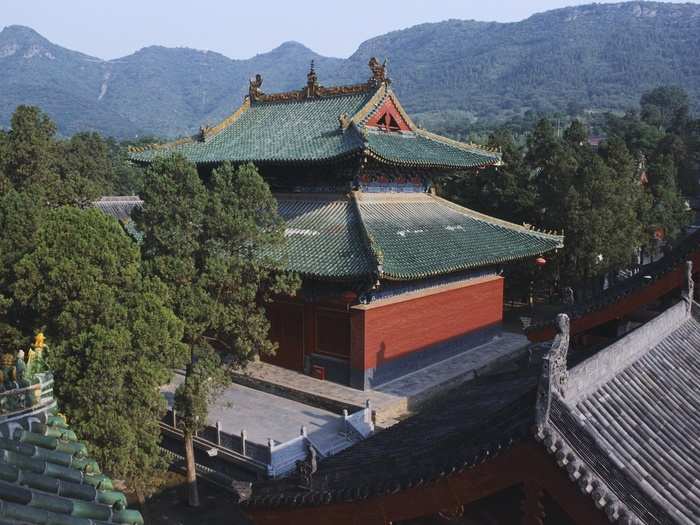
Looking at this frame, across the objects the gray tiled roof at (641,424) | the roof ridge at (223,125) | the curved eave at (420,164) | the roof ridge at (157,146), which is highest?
the roof ridge at (223,125)

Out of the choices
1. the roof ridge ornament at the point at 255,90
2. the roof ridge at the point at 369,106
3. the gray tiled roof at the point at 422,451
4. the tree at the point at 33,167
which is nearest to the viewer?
the gray tiled roof at the point at 422,451

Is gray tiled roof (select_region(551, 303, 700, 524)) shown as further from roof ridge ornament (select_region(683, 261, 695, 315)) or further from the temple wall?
the temple wall

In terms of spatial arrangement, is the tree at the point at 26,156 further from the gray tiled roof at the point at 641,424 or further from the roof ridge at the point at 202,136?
the gray tiled roof at the point at 641,424

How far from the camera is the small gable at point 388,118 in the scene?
19.8 meters

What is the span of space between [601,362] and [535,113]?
18894 cm

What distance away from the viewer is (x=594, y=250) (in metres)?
24.2

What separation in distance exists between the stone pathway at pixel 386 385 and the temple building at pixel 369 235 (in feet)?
1.18

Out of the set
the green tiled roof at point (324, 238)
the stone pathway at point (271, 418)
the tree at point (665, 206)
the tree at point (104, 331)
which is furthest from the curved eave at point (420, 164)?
the tree at point (665, 206)

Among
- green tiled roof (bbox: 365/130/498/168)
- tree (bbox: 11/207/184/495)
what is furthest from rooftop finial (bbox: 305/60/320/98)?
tree (bbox: 11/207/184/495)

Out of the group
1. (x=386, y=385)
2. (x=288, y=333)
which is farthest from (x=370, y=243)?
(x=288, y=333)

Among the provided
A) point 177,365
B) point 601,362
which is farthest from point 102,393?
point 601,362

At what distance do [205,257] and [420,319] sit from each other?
782cm

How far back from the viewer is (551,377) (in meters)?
4.10

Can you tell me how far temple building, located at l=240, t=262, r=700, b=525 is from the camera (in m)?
3.99
